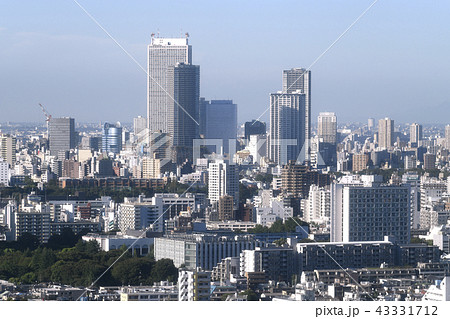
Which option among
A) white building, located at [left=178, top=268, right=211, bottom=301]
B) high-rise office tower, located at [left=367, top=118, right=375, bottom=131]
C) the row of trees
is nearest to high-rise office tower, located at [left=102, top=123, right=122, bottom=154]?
the row of trees

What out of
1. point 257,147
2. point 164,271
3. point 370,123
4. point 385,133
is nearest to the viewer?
point 164,271

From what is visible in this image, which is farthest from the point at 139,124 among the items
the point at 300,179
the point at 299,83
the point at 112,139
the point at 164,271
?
the point at 300,179

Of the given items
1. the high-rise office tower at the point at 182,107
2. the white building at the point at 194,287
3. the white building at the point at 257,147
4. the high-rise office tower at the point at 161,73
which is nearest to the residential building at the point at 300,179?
the white building at the point at 257,147

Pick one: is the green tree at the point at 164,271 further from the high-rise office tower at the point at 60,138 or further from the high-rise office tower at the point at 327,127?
the high-rise office tower at the point at 60,138

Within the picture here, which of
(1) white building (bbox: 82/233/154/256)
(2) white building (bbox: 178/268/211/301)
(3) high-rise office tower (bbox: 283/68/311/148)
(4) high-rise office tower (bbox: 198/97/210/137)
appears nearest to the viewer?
(2) white building (bbox: 178/268/211/301)

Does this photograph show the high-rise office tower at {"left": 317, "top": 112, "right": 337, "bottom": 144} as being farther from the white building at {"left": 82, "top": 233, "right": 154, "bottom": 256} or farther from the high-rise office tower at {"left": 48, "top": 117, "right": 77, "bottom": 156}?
the high-rise office tower at {"left": 48, "top": 117, "right": 77, "bottom": 156}

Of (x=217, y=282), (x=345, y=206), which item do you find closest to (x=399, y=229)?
(x=345, y=206)

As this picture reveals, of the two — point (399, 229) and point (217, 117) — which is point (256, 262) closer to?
point (217, 117)

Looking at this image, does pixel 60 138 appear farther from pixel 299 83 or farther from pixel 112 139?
pixel 299 83
